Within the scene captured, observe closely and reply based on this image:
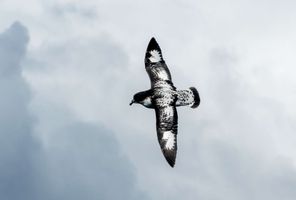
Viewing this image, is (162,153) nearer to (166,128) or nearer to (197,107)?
(166,128)

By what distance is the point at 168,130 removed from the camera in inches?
1973

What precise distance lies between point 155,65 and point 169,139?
718cm

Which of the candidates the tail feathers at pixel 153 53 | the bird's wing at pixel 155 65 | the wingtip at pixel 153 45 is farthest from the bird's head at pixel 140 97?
the wingtip at pixel 153 45

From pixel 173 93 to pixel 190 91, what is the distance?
1.46 meters

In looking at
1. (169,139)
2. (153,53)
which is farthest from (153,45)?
(169,139)

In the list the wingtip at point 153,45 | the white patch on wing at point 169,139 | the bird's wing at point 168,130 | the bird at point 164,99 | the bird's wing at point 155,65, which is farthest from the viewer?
the wingtip at point 153,45

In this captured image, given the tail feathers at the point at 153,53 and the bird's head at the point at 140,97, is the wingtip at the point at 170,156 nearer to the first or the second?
the bird's head at the point at 140,97

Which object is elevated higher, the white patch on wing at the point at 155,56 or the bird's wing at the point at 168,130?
the white patch on wing at the point at 155,56

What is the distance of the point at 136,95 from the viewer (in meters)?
51.8

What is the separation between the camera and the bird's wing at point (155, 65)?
53688 millimetres

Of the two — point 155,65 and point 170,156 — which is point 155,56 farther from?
point 170,156

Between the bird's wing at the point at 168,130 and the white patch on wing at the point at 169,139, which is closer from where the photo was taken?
the bird's wing at the point at 168,130

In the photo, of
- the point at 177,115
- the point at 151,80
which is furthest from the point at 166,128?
the point at 151,80

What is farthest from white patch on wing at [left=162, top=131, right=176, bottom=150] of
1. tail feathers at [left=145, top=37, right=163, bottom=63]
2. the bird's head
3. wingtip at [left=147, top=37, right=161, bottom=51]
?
wingtip at [left=147, top=37, right=161, bottom=51]
